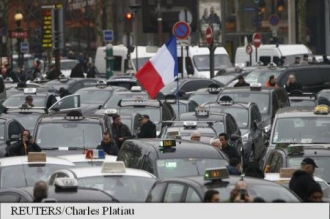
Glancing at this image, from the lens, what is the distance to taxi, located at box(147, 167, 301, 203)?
45.8 ft

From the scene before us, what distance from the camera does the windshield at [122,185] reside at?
1561 centimetres

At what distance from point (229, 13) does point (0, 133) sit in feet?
176

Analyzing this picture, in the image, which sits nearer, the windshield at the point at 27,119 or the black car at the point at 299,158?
the black car at the point at 299,158

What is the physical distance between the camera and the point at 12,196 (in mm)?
14867

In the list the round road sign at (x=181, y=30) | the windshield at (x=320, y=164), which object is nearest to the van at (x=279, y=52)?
the round road sign at (x=181, y=30)

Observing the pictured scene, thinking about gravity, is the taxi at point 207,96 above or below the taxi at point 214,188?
below

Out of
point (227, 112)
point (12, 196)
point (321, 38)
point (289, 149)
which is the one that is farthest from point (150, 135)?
point (321, 38)

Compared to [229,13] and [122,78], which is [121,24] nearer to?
[229,13]

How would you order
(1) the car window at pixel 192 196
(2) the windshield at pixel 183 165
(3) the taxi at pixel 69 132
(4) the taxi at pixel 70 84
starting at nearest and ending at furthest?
(1) the car window at pixel 192 196 < (2) the windshield at pixel 183 165 < (3) the taxi at pixel 69 132 < (4) the taxi at pixel 70 84

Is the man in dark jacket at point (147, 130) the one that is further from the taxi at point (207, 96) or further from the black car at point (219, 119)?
the taxi at point (207, 96)

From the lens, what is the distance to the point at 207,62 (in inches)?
2110

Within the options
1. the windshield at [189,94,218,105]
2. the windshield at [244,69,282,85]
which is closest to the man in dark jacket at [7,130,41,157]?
the windshield at [189,94,218,105]

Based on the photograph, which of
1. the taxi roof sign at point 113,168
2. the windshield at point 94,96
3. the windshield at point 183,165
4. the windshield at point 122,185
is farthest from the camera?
the windshield at point 94,96

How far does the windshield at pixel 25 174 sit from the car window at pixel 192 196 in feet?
12.5
